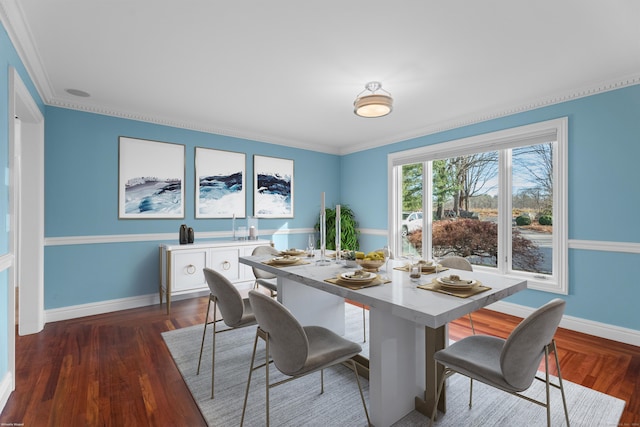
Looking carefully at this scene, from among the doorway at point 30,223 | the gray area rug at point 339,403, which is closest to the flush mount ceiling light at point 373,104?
the gray area rug at point 339,403

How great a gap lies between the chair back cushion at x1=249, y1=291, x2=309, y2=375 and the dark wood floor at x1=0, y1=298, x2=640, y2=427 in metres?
0.79

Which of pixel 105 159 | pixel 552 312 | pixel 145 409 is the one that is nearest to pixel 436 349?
pixel 552 312

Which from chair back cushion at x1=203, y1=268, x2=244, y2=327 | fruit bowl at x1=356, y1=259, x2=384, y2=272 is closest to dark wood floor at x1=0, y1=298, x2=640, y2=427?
chair back cushion at x1=203, y1=268, x2=244, y2=327

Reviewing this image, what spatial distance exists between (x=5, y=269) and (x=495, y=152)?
487cm

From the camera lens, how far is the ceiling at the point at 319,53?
6.43 feet

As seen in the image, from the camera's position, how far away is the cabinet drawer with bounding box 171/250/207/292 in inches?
147

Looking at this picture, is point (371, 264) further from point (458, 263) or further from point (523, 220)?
point (523, 220)

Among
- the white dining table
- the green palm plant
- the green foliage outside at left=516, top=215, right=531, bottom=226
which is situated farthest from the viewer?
the green palm plant

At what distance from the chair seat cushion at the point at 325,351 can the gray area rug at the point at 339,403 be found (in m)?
0.48

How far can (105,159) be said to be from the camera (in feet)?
→ 12.2

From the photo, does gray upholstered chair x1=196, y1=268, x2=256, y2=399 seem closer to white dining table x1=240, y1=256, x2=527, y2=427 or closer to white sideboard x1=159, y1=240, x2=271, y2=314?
white dining table x1=240, y1=256, x2=527, y2=427

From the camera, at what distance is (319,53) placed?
2467 mm

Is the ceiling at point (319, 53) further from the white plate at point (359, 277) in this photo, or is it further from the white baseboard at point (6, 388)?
the white baseboard at point (6, 388)

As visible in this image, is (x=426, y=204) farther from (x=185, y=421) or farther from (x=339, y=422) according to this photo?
(x=185, y=421)
